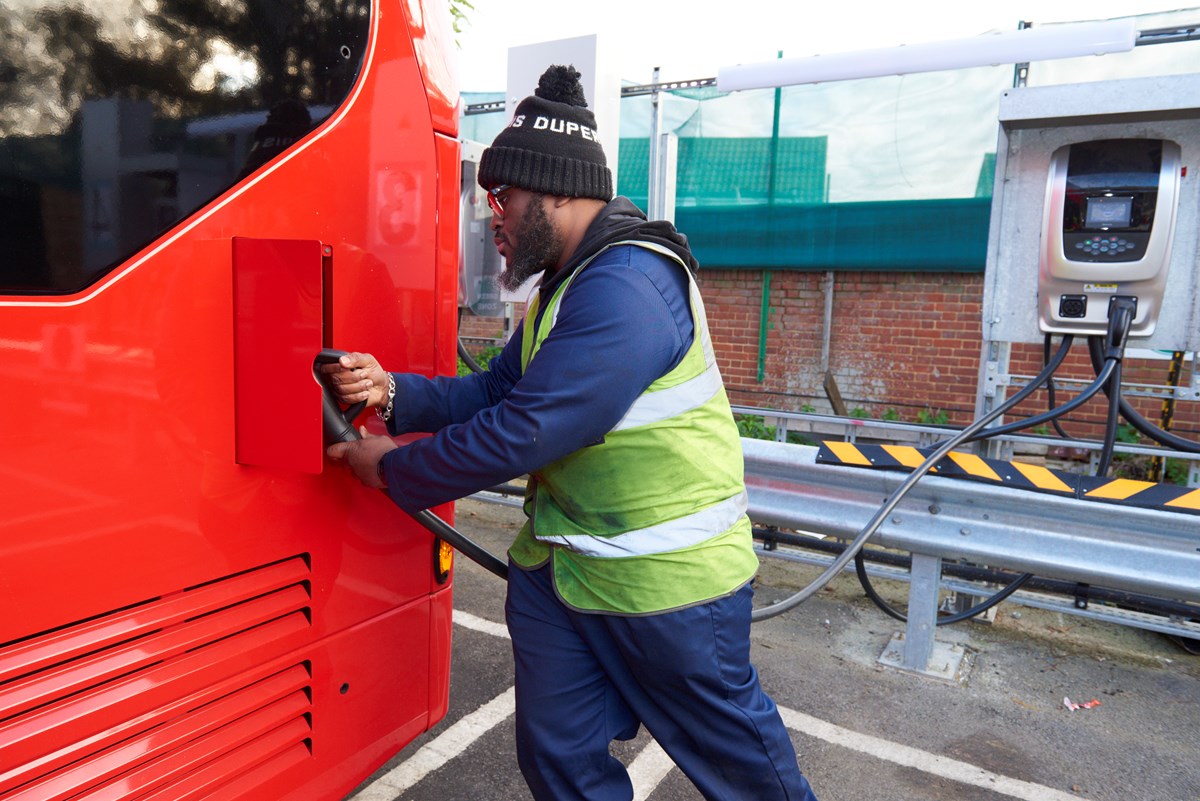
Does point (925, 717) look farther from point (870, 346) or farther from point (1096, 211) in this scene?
point (870, 346)

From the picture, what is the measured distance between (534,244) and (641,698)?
1116mm

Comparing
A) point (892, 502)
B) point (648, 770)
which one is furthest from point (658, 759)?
point (892, 502)

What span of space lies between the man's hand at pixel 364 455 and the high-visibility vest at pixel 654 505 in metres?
0.39

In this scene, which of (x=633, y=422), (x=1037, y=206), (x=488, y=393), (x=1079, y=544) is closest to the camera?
(x=633, y=422)

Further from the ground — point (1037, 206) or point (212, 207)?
point (1037, 206)

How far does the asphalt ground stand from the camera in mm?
2973

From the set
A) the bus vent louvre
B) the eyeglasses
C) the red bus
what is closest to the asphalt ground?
the red bus

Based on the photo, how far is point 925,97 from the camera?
7316mm

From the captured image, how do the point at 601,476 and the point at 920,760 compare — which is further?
the point at 920,760

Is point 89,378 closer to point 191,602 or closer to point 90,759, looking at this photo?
point 191,602

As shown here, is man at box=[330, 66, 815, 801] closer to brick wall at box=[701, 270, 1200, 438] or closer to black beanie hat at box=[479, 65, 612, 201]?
black beanie hat at box=[479, 65, 612, 201]

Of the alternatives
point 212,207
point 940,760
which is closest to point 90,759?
point 212,207

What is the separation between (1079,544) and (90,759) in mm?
3369

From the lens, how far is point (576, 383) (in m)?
1.79
